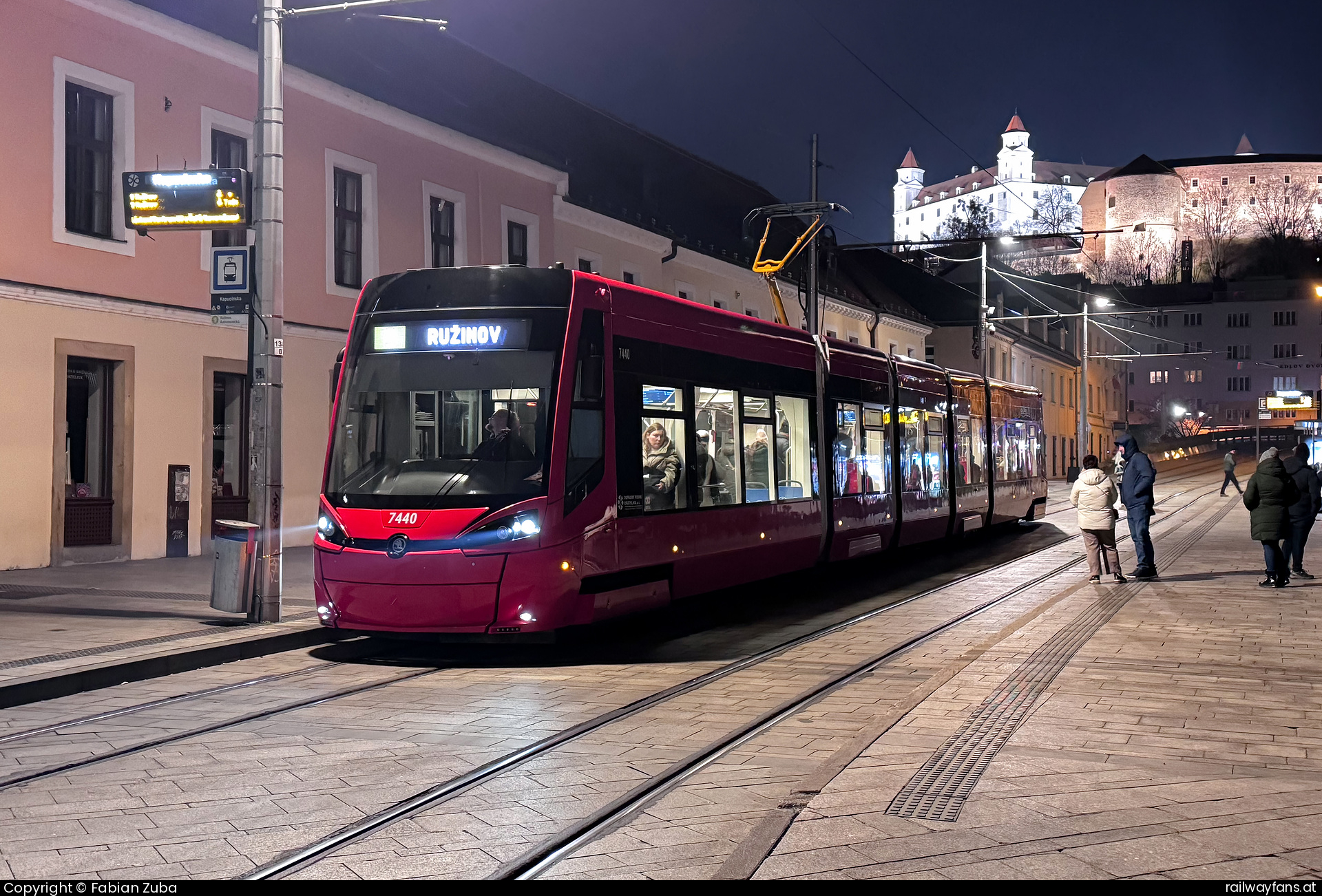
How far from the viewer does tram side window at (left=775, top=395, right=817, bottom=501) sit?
14.9 m

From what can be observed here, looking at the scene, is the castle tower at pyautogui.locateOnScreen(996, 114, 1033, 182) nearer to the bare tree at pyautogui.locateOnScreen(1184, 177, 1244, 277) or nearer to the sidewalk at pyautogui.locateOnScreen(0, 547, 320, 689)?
the bare tree at pyautogui.locateOnScreen(1184, 177, 1244, 277)

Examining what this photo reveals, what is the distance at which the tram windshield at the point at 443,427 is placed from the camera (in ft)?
34.4

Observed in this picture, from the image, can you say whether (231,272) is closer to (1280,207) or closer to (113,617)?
(113,617)

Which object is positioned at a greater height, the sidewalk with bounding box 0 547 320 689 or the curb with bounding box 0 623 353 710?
the sidewalk with bounding box 0 547 320 689

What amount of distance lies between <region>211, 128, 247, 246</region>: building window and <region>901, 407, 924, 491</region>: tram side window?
9954 millimetres

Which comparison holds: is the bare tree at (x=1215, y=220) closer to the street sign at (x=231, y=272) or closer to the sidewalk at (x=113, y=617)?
the sidewalk at (x=113, y=617)

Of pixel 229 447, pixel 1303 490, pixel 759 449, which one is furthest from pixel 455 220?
pixel 1303 490

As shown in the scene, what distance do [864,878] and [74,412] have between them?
1584cm

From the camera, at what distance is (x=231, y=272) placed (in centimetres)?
1271

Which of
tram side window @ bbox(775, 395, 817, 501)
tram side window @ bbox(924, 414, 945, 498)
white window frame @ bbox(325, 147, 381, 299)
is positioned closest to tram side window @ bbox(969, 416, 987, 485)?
tram side window @ bbox(924, 414, 945, 498)

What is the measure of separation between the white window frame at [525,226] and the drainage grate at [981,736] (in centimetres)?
1702

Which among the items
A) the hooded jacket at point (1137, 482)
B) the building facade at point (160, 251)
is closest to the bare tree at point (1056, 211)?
the building facade at point (160, 251)

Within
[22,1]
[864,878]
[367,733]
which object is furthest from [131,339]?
[864,878]

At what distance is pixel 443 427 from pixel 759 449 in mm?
4448
